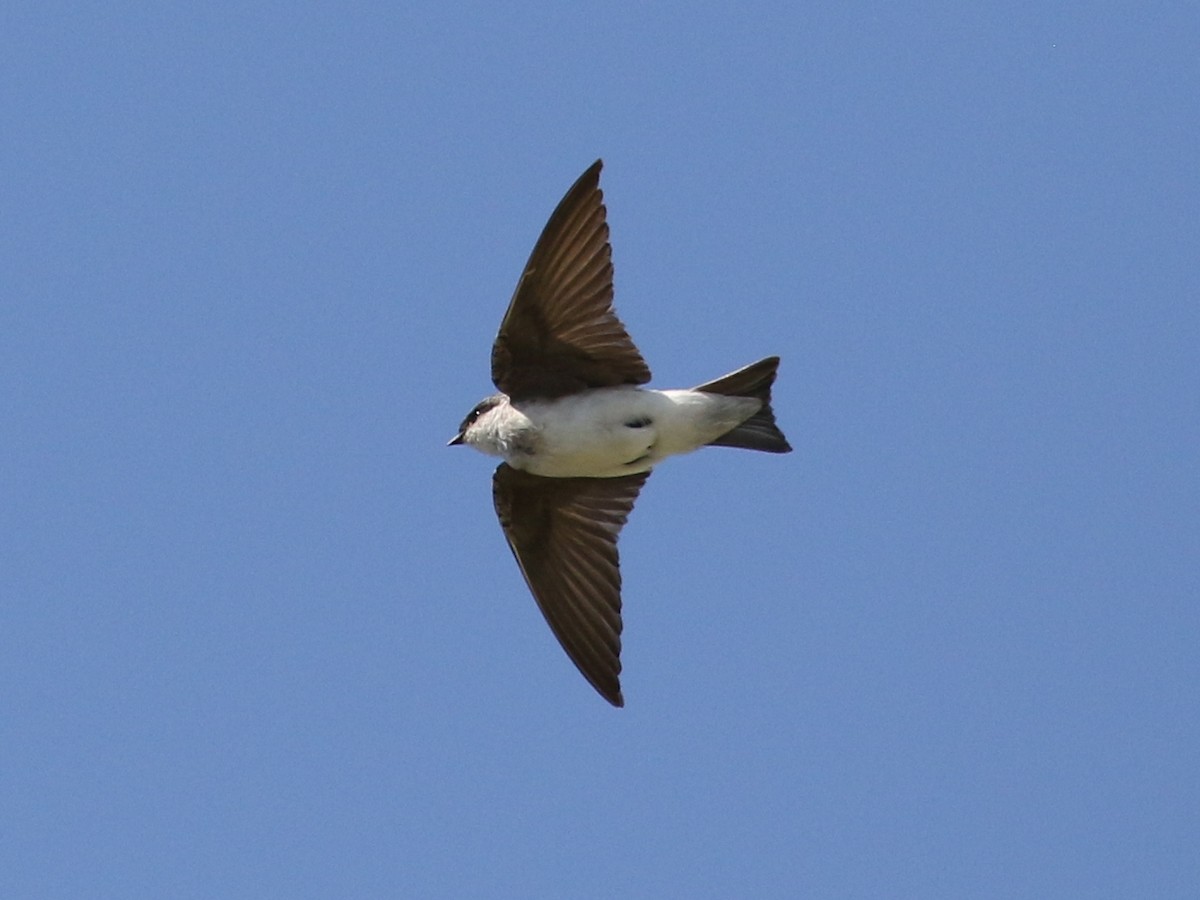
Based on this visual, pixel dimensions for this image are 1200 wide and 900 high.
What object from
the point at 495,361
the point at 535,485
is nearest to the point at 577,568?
the point at 535,485

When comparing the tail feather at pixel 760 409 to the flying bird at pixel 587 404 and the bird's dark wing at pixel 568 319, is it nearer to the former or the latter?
the flying bird at pixel 587 404

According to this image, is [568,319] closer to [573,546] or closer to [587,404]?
[587,404]

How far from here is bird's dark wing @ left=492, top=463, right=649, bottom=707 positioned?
8.11 m

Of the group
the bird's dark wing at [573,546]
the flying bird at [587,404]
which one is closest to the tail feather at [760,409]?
the flying bird at [587,404]

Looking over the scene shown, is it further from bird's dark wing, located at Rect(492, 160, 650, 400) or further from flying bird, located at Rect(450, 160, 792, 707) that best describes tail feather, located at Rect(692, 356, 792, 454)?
bird's dark wing, located at Rect(492, 160, 650, 400)

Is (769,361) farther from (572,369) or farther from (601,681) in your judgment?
(601,681)

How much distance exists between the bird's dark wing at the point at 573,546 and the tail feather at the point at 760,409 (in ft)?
1.72

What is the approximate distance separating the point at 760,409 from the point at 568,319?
74 centimetres

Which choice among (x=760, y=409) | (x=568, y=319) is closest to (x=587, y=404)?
(x=568, y=319)

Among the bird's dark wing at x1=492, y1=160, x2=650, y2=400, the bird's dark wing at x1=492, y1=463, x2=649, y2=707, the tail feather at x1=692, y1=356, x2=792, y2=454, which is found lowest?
the bird's dark wing at x1=492, y1=463, x2=649, y2=707

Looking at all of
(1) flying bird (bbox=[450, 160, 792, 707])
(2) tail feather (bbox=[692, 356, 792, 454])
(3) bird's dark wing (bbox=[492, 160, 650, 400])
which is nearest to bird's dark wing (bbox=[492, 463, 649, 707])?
(1) flying bird (bbox=[450, 160, 792, 707])

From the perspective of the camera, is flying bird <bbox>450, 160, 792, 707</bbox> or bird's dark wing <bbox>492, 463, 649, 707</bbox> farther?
bird's dark wing <bbox>492, 463, 649, 707</bbox>

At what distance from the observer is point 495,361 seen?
7.90 metres

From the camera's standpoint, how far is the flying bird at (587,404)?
7711 mm
